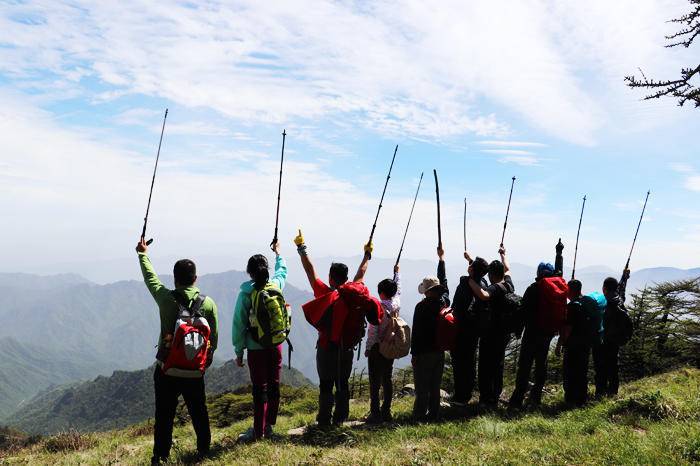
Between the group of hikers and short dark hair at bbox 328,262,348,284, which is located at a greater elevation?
short dark hair at bbox 328,262,348,284

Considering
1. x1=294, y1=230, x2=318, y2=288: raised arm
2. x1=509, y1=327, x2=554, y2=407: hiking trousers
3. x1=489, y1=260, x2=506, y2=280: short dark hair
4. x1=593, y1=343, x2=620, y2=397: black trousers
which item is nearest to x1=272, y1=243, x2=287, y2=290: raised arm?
x1=294, y1=230, x2=318, y2=288: raised arm

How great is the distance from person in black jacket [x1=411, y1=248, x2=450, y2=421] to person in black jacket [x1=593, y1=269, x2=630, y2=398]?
13.7 ft

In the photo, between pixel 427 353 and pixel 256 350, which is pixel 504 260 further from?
pixel 256 350

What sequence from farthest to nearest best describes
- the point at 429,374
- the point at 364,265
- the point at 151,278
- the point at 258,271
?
the point at 429,374, the point at 364,265, the point at 258,271, the point at 151,278

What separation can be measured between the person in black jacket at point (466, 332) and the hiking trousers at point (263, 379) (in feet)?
11.4

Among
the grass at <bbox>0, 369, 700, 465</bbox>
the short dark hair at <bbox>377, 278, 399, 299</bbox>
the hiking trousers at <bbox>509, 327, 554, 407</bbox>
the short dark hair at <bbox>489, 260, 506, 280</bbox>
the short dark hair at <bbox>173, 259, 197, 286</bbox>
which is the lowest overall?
the grass at <bbox>0, 369, 700, 465</bbox>

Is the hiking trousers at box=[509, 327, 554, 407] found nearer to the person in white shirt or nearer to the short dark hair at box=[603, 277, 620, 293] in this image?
the short dark hair at box=[603, 277, 620, 293]

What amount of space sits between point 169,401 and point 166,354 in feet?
2.45

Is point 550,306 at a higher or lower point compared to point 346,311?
higher

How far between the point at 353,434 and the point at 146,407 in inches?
7357

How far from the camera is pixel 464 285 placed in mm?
9289

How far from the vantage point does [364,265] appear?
8.66m

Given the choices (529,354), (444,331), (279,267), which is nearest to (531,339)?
(529,354)

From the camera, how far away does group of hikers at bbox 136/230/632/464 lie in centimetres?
710
